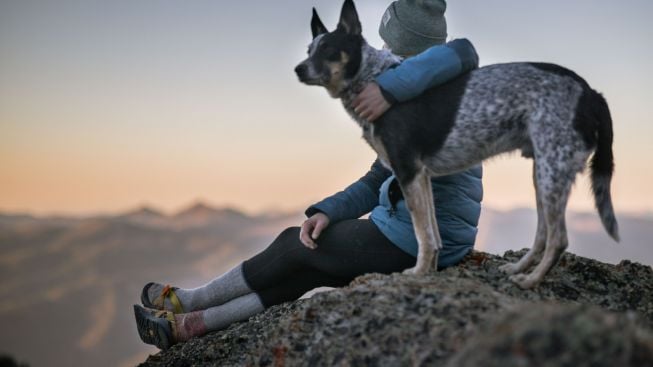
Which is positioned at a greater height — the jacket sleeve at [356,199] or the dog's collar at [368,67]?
the dog's collar at [368,67]

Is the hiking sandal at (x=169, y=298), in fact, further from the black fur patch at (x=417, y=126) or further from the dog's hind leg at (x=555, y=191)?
the dog's hind leg at (x=555, y=191)

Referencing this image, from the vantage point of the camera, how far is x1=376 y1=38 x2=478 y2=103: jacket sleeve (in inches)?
157

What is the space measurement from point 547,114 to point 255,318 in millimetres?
2858

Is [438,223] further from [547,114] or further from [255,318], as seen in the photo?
[255,318]

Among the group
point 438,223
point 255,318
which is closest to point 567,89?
point 438,223

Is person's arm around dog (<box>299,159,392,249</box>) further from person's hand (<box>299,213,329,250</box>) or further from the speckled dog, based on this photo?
the speckled dog

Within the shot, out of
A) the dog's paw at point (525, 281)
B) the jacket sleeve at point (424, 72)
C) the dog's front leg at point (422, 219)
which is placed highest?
the jacket sleeve at point (424, 72)

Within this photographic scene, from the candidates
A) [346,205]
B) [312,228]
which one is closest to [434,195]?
[346,205]

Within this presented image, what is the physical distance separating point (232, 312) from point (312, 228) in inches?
39.7

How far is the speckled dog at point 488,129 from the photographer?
375 centimetres

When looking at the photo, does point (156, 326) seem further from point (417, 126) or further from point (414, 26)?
point (414, 26)

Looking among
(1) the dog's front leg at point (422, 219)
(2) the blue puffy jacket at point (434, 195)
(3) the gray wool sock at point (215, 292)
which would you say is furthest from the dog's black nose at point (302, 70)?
(3) the gray wool sock at point (215, 292)

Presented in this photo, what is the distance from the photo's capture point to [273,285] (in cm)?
498

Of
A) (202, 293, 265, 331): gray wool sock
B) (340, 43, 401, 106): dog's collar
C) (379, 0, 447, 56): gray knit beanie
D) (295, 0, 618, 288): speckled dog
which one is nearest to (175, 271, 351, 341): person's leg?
(202, 293, 265, 331): gray wool sock
